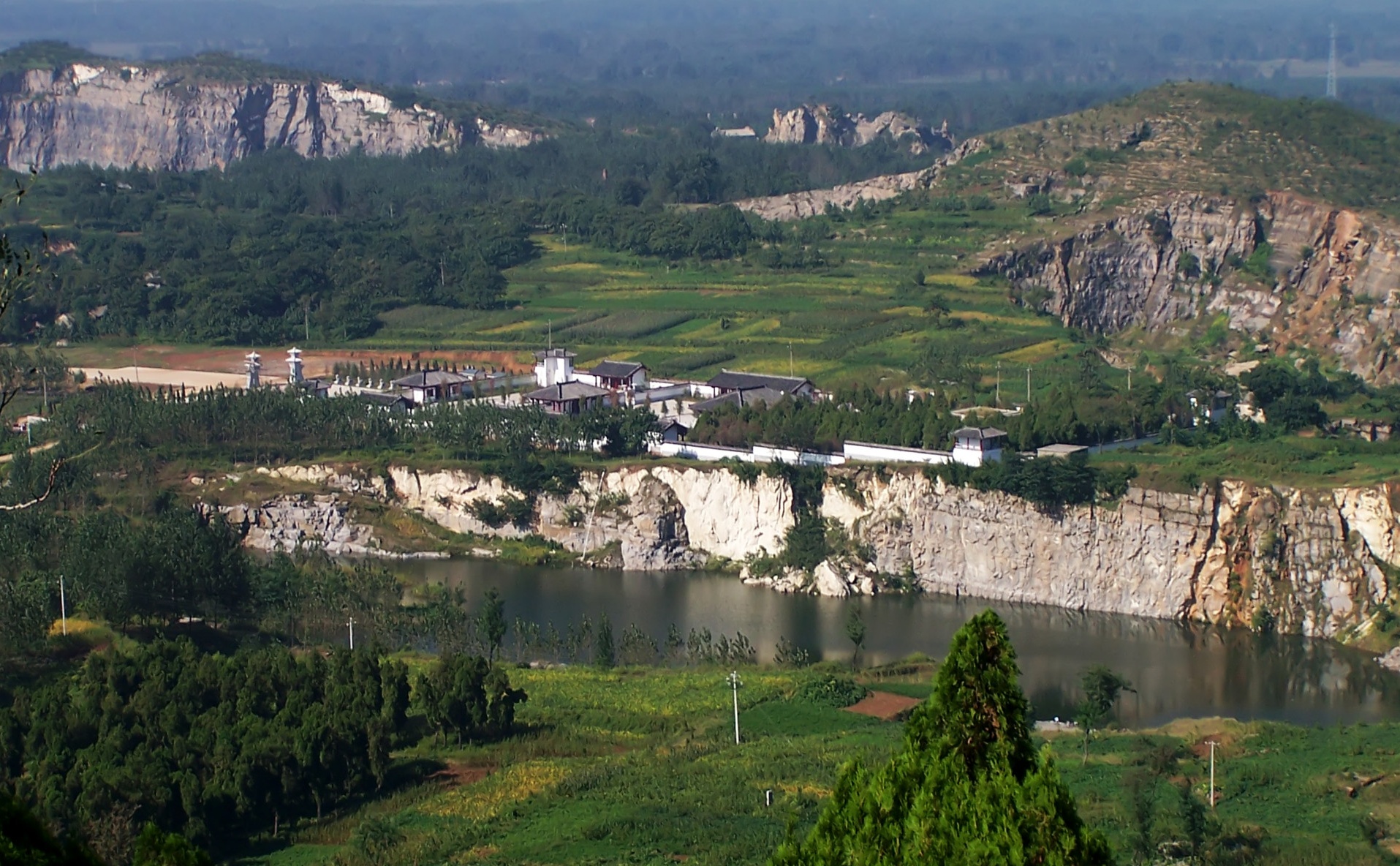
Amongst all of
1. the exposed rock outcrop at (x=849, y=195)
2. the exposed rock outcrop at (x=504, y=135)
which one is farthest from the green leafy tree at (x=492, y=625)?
the exposed rock outcrop at (x=504, y=135)

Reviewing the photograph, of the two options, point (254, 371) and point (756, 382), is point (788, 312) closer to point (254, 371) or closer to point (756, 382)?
point (756, 382)

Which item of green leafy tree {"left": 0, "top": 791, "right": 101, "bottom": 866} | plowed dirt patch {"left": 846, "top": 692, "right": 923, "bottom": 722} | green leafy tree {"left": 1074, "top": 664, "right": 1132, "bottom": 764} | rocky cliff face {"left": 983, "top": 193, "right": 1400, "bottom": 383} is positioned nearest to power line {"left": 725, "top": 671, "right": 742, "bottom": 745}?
plowed dirt patch {"left": 846, "top": 692, "right": 923, "bottom": 722}

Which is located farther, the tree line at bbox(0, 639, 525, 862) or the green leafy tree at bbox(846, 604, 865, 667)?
the green leafy tree at bbox(846, 604, 865, 667)

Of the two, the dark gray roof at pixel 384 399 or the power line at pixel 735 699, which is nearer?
the power line at pixel 735 699

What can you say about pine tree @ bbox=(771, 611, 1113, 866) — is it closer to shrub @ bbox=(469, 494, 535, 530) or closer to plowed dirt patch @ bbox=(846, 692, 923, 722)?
plowed dirt patch @ bbox=(846, 692, 923, 722)

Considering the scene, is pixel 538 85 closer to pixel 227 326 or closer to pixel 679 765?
pixel 227 326

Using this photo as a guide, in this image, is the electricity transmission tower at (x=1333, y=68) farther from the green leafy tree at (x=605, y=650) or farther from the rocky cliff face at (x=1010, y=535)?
the green leafy tree at (x=605, y=650)

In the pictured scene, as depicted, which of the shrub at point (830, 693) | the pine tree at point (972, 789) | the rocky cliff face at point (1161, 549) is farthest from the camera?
the rocky cliff face at point (1161, 549)
